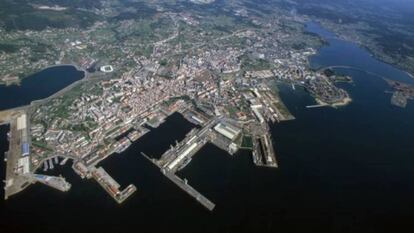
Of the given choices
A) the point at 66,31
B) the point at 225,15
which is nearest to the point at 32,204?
the point at 66,31

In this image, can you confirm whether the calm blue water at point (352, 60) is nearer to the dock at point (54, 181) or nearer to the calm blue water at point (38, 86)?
the calm blue water at point (38, 86)

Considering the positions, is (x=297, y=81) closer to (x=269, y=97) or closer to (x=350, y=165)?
(x=269, y=97)

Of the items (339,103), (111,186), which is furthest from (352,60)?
(111,186)

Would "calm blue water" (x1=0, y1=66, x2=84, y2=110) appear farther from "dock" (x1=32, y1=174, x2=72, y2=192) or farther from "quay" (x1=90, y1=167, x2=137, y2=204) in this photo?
"quay" (x1=90, y1=167, x2=137, y2=204)

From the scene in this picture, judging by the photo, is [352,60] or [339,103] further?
[352,60]

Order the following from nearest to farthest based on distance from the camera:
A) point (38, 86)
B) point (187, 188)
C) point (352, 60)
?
point (187, 188) < point (38, 86) < point (352, 60)

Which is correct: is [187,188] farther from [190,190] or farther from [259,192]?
[259,192]

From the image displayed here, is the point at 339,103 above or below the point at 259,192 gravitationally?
above
